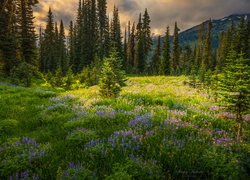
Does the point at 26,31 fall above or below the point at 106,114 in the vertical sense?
above

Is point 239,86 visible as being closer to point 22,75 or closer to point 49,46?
point 22,75

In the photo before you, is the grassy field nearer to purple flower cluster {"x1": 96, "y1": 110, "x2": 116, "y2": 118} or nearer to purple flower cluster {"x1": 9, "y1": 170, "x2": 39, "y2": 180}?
purple flower cluster {"x1": 9, "y1": 170, "x2": 39, "y2": 180}

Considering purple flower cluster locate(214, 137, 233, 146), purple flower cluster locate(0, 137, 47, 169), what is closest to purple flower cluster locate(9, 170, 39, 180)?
purple flower cluster locate(0, 137, 47, 169)

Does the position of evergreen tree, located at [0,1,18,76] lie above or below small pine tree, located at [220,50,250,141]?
above

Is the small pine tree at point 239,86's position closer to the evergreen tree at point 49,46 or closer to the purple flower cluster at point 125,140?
the purple flower cluster at point 125,140

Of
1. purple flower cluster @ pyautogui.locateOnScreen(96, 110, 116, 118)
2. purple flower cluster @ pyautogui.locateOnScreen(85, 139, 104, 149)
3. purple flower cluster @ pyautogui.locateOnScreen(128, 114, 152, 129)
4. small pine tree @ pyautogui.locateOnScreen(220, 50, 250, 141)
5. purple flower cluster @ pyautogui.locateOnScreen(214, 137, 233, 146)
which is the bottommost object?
purple flower cluster @ pyautogui.locateOnScreen(85, 139, 104, 149)

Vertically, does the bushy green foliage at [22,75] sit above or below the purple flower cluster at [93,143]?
above

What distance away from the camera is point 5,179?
4141 mm

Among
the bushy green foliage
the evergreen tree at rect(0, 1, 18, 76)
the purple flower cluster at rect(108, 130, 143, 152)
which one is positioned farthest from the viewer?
the evergreen tree at rect(0, 1, 18, 76)

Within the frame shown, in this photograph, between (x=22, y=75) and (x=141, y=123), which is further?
(x=22, y=75)

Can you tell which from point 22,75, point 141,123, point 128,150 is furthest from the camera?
point 22,75


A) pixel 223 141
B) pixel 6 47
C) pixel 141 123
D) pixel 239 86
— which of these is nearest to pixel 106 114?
pixel 141 123

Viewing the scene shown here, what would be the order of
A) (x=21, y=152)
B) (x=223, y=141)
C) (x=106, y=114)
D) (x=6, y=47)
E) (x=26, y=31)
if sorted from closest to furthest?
(x=21, y=152) → (x=223, y=141) → (x=106, y=114) → (x=6, y=47) → (x=26, y=31)

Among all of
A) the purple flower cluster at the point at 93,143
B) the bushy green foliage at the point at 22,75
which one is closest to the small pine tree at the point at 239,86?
the purple flower cluster at the point at 93,143
